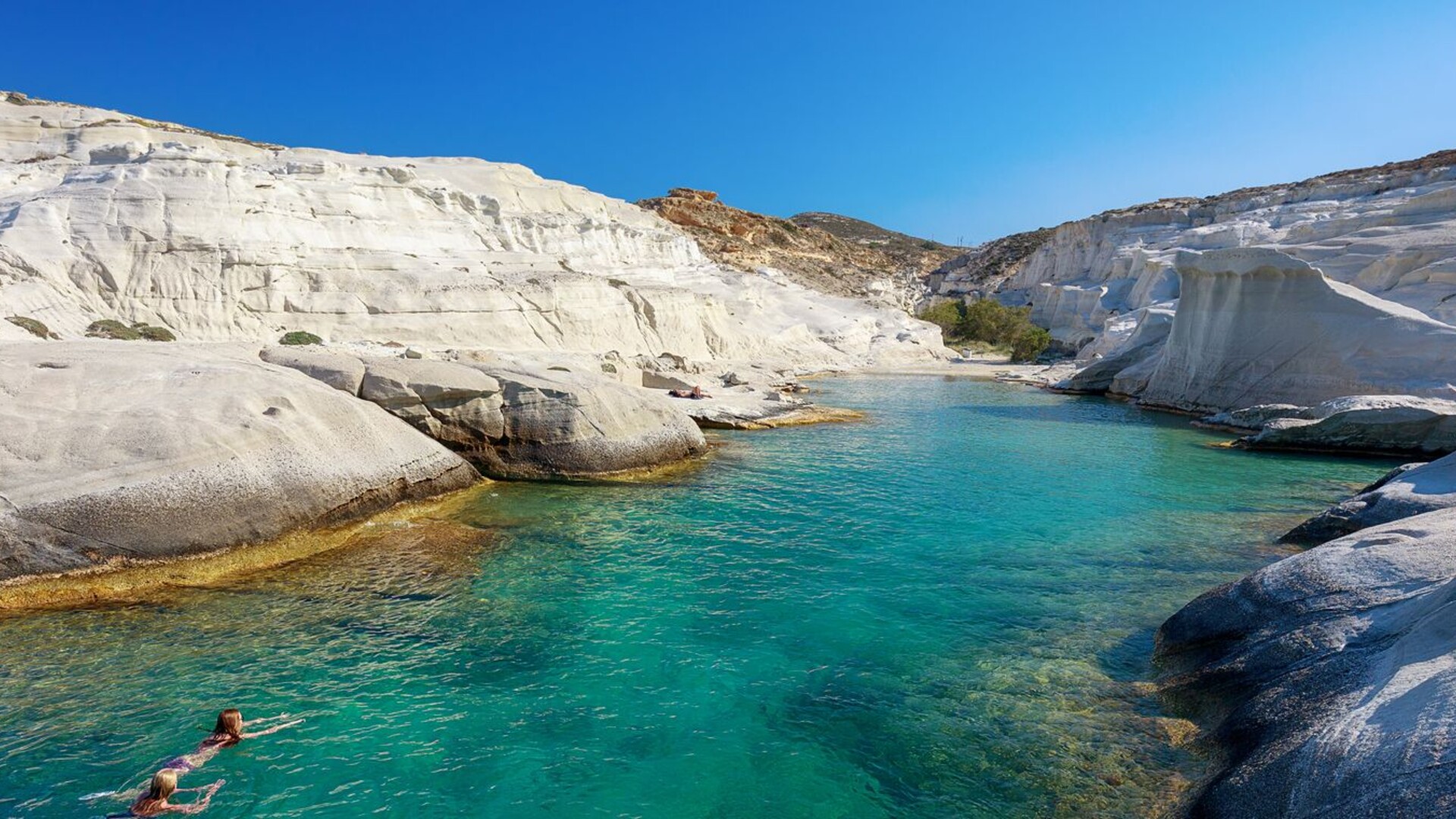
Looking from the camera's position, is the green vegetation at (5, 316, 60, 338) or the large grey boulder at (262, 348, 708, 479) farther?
the green vegetation at (5, 316, 60, 338)

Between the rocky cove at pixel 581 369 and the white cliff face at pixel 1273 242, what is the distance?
24 cm

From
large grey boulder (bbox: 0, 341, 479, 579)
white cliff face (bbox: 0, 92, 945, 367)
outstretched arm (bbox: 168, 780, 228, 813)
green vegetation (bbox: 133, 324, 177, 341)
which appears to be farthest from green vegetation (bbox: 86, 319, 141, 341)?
outstretched arm (bbox: 168, 780, 228, 813)

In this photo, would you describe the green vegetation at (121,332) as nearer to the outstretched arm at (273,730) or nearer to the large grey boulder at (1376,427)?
the outstretched arm at (273,730)

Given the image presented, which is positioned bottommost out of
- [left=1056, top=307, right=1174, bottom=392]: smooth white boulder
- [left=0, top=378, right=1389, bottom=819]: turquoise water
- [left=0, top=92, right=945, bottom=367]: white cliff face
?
[left=0, top=378, right=1389, bottom=819]: turquoise water

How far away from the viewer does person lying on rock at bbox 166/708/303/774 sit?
5766mm

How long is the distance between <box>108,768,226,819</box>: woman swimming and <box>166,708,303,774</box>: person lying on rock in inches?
11.9

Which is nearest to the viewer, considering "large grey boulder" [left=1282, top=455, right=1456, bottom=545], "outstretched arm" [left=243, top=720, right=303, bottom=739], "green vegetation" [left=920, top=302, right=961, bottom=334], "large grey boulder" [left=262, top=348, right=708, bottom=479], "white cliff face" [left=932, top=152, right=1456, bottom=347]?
"outstretched arm" [left=243, top=720, right=303, bottom=739]

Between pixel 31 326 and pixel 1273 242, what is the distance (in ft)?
179

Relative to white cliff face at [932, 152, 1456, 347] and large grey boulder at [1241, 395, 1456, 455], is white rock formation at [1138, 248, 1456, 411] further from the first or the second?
large grey boulder at [1241, 395, 1456, 455]

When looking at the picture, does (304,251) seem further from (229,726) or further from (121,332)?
(229,726)

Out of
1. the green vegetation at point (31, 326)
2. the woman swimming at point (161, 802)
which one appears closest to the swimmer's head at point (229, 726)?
the woman swimming at point (161, 802)

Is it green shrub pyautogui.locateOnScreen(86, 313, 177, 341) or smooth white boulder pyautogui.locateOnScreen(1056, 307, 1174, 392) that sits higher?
green shrub pyautogui.locateOnScreen(86, 313, 177, 341)

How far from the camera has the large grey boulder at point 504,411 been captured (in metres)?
14.3

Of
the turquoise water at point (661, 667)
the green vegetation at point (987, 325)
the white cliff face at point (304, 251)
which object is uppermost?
the white cliff face at point (304, 251)
